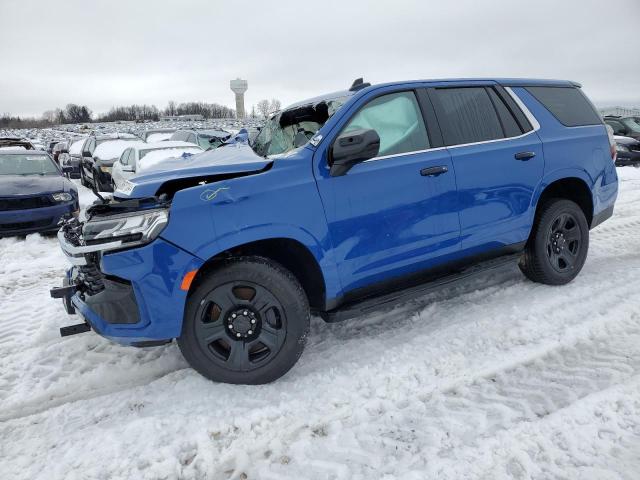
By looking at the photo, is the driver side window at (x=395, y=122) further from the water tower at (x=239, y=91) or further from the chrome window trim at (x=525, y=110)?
the water tower at (x=239, y=91)

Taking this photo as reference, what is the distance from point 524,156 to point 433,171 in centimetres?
106

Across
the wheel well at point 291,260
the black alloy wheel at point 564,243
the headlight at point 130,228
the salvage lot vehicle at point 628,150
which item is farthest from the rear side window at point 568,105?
the salvage lot vehicle at point 628,150

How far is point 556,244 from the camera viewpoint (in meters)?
4.11

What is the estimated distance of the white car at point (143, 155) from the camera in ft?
31.8

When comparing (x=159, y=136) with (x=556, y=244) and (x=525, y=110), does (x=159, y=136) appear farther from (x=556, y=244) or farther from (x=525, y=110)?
(x=556, y=244)

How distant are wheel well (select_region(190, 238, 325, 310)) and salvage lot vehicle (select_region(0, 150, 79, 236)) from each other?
5016mm

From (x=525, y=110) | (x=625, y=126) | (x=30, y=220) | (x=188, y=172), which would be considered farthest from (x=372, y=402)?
(x=625, y=126)

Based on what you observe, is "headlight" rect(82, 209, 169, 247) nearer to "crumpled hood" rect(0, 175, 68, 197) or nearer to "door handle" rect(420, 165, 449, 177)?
"door handle" rect(420, 165, 449, 177)

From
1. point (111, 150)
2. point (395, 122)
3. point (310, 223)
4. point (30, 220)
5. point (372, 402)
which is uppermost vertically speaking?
point (111, 150)

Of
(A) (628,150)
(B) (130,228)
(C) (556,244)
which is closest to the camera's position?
(B) (130,228)

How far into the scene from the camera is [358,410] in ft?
8.23

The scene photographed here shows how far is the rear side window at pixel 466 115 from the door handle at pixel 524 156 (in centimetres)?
21

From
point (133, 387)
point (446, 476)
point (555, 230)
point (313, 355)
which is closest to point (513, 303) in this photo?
point (555, 230)

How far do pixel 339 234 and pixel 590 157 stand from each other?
286 cm
